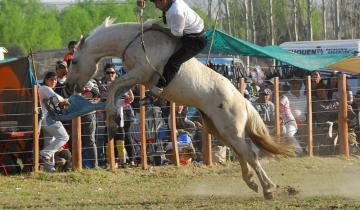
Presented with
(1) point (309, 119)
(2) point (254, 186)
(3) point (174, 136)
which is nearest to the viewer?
(2) point (254, 186)

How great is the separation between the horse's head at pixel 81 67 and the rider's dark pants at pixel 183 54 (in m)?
0.93

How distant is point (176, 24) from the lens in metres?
9.85

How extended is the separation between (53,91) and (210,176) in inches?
121

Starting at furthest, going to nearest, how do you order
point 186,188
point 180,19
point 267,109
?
point 267,109, point 186,188, point 180,19

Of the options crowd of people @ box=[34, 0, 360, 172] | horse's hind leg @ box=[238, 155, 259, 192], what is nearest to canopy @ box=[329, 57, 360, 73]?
crowd of people @ box=[34, 0, 360, 172]

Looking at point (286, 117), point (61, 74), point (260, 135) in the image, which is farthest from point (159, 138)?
point (260, 135)

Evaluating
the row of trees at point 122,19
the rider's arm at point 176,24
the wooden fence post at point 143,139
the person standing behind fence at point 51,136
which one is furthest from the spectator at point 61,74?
the row of trees at point 122,19

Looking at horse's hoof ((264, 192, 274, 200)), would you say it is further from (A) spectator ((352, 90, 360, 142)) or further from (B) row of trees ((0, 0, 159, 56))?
(B) row of trees ((0, 0, 159, 56))

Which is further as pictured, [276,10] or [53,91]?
[276,10]

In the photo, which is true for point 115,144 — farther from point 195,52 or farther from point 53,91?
point 195,52

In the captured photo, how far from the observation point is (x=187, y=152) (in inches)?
584

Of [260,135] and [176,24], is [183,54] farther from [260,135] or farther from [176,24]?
[260,135]

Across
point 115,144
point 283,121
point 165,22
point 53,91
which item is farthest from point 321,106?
point 165,22

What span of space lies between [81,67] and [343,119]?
7.75 m
